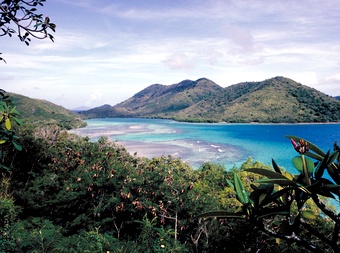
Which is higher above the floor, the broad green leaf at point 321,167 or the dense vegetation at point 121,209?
the broad green leaf at point 321,167

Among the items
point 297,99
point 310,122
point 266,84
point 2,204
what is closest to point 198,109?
point 266,84

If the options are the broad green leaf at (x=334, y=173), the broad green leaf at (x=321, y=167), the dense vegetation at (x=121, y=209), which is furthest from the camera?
the dense vegetation at (x=121, y=209)

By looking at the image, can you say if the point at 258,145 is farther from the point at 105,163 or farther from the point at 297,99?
the point at 297,99

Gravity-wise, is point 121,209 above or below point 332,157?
below

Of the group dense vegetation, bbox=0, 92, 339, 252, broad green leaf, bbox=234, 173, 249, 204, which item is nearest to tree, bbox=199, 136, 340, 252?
broad green leaf, bbox=234, 173, 249, 204

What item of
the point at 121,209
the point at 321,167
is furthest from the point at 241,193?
the point at 121,209

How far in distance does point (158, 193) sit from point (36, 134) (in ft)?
34.1

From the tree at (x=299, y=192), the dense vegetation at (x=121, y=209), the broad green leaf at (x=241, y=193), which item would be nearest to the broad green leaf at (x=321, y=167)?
the tree at (x=299, y=192)

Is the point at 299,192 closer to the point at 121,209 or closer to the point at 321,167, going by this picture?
the point at 321,167

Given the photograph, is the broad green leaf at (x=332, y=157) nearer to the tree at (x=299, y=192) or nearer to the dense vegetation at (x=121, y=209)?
the tree at (x=299, y=192)

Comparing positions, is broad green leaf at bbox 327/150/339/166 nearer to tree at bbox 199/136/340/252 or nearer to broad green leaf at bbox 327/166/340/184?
tree at bbox 199/136/340/252

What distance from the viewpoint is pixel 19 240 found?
4812mm

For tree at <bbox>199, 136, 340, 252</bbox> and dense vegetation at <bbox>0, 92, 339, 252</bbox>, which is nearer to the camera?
tree at <bbox>199, 136, 340, 252</bbox>

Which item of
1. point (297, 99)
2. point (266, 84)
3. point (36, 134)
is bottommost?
point (36, 134)
